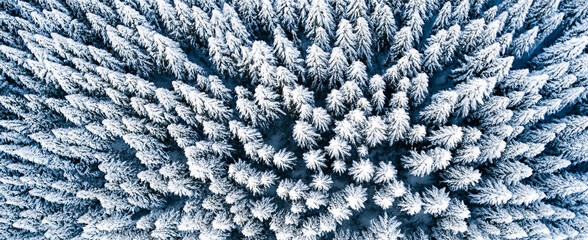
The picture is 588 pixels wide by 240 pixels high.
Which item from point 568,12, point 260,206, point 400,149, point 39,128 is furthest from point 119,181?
point 568,12

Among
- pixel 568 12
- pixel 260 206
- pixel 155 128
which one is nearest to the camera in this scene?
pixel 260 206

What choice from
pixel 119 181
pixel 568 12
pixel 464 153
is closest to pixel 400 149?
pixel 464 153

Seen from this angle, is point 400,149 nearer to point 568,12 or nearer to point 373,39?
point 373,39

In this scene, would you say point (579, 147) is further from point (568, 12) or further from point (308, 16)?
point (308, 16)

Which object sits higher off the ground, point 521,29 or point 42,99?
point 521,29

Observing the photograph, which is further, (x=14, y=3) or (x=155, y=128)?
(x=14, y=3)

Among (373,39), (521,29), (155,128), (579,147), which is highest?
(521,29)

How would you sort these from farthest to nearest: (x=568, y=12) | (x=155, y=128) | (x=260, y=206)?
1. (x=568, y=12)
2. (x=155, y=128)
3. (x=260, y=206)
